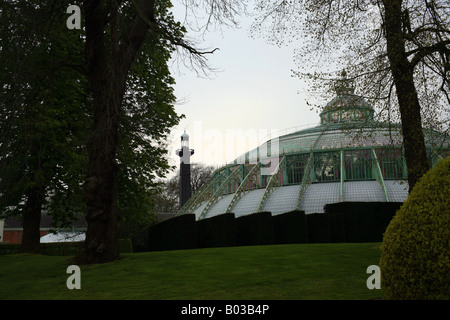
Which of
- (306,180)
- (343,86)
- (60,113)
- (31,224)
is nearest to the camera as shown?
(343,86)

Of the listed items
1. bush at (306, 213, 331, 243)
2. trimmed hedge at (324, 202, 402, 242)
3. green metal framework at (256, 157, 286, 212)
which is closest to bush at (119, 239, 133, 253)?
green metal framework at (256, 157, 286, 212)

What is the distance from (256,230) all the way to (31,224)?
1147 cm

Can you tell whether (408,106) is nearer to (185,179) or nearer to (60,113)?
(60,113)

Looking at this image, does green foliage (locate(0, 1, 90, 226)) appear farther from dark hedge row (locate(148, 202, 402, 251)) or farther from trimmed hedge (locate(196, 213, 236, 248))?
trimmed hedge (locate(196, 213, 236, 248))

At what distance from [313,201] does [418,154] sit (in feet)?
54.9

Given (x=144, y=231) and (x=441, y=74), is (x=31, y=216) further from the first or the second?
(x=441, y=74)

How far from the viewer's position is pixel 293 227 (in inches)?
885

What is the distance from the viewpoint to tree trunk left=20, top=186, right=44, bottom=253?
19344 millimetres

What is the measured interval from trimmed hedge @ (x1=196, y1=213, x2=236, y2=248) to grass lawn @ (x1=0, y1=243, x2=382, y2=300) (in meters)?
10.5

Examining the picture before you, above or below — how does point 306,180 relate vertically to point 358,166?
below

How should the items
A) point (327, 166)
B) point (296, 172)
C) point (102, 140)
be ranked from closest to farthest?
point (102, 140)
point (327, 166)
point (296, 172)

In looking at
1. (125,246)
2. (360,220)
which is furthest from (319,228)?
(125,246)
